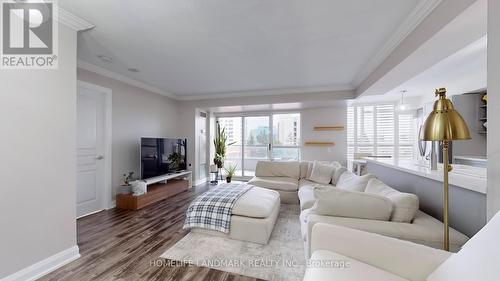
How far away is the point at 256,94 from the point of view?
4914mm

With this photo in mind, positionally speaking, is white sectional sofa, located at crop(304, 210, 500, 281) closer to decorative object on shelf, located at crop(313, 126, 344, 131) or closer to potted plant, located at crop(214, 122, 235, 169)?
decorative object on shelf, located at crop(313, 126, 344, 131)

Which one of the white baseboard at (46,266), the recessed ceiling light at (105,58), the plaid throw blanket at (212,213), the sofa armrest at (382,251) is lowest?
the white baseboard at (46,266)

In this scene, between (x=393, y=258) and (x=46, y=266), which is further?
(x=46, y=266)

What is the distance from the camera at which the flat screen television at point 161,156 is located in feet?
12.7

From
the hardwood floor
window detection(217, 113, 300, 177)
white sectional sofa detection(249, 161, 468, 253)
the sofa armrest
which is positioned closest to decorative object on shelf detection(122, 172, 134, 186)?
the hardwood floor

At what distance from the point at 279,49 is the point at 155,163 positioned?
3341 mm

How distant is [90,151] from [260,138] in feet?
13.7

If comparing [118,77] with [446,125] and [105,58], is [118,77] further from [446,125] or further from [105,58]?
[446,125]

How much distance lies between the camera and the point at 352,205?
1509 mm

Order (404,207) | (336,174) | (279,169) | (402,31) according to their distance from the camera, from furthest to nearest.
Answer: (279,169) → (336,174) → (402,31) → (404,207)

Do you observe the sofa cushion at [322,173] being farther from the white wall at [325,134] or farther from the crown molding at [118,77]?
the crown molding at [118,77]
